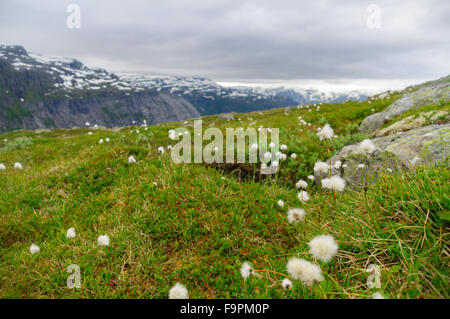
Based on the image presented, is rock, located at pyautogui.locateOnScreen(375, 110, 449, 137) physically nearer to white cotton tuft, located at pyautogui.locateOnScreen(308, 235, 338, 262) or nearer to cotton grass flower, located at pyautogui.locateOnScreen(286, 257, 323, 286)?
white cotton tuft, located at pyautogui.locateOnScreen(308, 235, 338, 262)

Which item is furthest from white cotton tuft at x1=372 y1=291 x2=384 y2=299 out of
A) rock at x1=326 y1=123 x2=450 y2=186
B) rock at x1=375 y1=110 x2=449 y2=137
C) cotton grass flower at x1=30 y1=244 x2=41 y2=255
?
rock at x1=375 y1=110 x2=449 y2=137

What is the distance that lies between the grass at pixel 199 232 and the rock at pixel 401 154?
3.14 ft

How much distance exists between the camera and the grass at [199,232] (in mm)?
2371

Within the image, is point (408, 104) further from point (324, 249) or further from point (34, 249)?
point (34, 249)

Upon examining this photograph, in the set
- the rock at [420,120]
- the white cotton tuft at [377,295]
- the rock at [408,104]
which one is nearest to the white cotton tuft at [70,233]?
the white cotton tuft at [377,295]

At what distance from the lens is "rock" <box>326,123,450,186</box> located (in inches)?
173

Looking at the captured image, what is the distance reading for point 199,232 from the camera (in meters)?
4.03

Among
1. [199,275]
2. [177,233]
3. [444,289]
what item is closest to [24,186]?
[177,233]

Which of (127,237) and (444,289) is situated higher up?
(444,289)

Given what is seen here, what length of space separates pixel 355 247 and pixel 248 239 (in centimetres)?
173

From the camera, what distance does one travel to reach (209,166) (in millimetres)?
6859

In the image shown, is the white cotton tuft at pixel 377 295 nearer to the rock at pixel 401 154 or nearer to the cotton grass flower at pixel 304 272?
the cotton grass flower at pixel 304 272

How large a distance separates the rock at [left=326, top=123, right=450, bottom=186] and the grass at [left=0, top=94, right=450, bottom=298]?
0.96 metres
